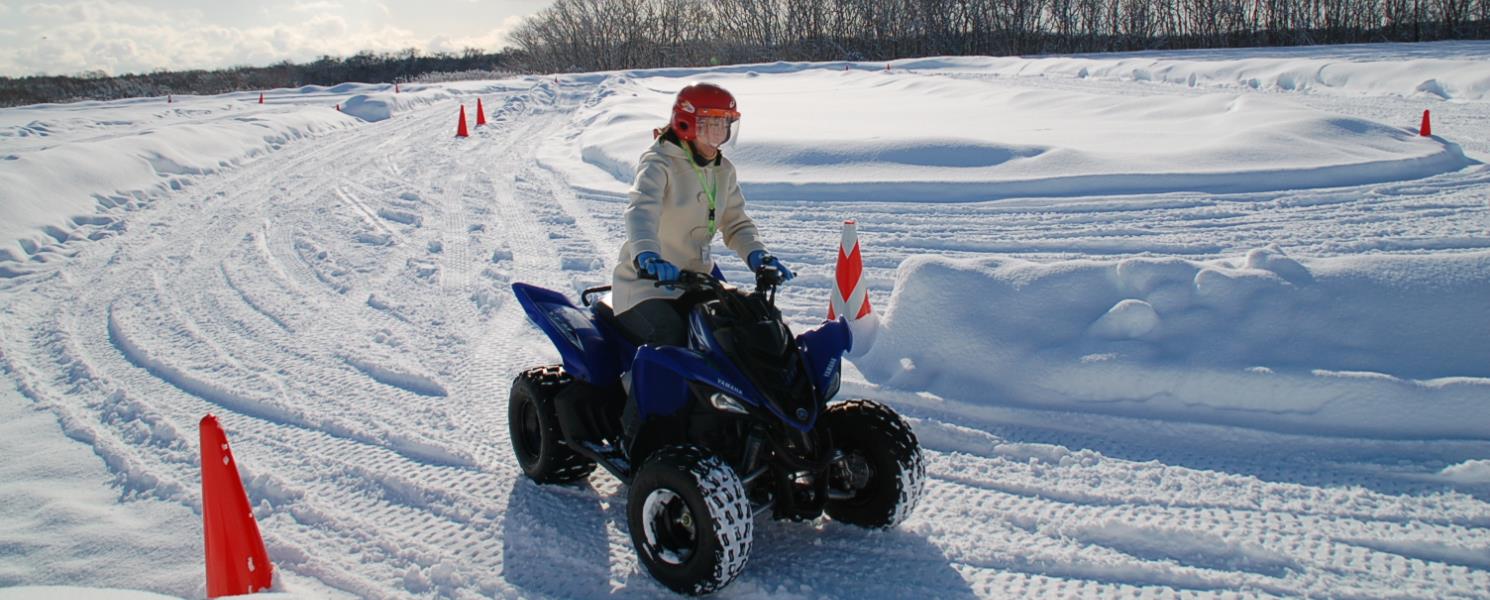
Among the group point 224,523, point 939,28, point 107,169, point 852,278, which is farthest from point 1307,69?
point 939,28

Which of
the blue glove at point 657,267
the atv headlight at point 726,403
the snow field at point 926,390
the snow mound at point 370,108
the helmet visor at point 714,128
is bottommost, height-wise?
the snow field at point 926,390

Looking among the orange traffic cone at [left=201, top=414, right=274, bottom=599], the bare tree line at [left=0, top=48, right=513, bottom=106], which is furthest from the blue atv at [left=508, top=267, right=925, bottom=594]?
the bare tree line at [left=0, top=48, right=513, bottom=106]

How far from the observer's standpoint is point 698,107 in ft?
13.0

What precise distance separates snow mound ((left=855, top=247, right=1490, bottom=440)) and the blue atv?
1.70m

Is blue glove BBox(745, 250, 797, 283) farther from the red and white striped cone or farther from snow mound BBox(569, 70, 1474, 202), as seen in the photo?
snow mound BBox(569, 70, 1474, 202)

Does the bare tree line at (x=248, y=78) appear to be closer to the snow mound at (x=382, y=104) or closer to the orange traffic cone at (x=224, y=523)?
the snow mound at (x=382, y=104)

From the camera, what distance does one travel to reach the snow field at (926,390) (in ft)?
12.4

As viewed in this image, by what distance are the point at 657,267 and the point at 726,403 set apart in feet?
1.89

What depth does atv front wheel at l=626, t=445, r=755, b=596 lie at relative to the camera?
11.0 feet

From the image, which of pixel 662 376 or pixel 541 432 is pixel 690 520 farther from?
pixel 541 432

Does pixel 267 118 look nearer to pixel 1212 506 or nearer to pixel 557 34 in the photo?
pixel 1212 506

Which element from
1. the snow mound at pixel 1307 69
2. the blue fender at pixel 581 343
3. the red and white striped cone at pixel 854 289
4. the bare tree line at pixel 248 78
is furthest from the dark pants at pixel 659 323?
the bare tree line at pixel 248 78

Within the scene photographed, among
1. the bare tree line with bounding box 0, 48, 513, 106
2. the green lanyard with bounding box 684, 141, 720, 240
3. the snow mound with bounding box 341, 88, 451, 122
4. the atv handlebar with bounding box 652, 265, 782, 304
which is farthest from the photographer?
the bare tree line with bounding box 0, 48, 513, 106

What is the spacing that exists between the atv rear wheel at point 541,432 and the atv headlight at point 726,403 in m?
1.05
